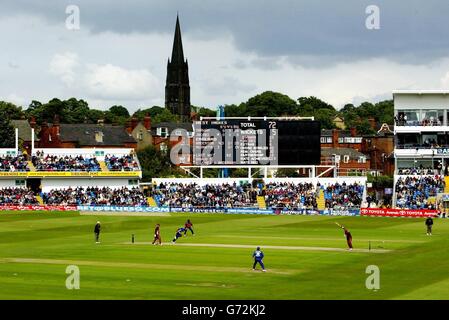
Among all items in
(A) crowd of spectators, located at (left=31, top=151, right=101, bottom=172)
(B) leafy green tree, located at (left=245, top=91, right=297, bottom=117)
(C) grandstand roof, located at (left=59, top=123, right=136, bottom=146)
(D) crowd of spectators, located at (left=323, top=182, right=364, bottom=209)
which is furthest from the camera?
(B) leafy green tree, located at (left=245, top=91, right=297, bottom=117)

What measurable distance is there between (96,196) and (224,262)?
2030 inches

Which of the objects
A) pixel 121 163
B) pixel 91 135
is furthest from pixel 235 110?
pixel 121 163

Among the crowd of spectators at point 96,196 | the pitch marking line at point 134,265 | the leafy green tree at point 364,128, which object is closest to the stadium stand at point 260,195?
the crowd of spectators at point 96,196

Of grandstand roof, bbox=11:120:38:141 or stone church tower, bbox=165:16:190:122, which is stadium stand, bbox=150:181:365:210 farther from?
stone church tower, bbox=165:16:190:122

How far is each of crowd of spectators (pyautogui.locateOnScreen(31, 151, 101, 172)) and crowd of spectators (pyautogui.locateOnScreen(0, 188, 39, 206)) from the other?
3.86m

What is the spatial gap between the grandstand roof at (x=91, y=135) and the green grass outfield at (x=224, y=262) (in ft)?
181

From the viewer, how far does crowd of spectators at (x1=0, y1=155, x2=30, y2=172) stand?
303ft

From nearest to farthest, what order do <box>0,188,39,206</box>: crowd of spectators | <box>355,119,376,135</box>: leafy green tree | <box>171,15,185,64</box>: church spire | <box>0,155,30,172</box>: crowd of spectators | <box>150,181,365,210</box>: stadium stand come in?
<box>150,181,365,210</box>: stadium stand, <box>0,188,39,206</box>: crowd of spectators, <box>0,155,30,172</box>: crowd of spectators, <box>355,119,376,135</box>: leafy green tree, <box>171,15,185,64</box>: church spire

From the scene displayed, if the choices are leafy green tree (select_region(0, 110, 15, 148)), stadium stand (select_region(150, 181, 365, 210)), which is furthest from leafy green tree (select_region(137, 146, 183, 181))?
stadium stand (select_region(150, 181, 365, 210))

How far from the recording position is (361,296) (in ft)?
96.3

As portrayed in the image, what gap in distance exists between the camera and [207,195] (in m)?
86.3

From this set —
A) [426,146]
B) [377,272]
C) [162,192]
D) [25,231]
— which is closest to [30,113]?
[162,192]
